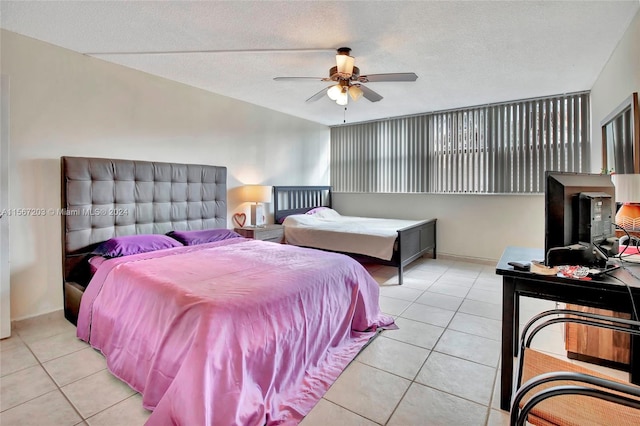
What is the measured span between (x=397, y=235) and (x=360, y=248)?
550 millimetres

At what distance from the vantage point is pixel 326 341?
2191 mm

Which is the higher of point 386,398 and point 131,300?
point 131,300

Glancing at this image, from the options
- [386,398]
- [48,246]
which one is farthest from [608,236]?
[48,246]

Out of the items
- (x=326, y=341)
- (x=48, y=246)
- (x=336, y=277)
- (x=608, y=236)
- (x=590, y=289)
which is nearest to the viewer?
(x=590, y=289)

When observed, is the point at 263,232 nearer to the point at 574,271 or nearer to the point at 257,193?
the point at 257,193

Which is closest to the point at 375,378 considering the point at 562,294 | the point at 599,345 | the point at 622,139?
the point at 562,294

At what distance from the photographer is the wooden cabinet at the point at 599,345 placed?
80.5 inches

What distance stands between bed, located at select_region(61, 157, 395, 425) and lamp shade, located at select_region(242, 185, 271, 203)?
1.18 m

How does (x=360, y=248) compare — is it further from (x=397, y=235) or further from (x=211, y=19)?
(x=211, y=19)

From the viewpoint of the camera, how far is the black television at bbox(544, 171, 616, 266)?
1.59 meters

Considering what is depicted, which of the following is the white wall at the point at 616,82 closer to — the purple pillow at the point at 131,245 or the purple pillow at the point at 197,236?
the purple pillow at the point at 197,236

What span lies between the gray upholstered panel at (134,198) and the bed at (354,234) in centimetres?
122

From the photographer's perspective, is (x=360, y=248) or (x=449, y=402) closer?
(x=449, y=402)

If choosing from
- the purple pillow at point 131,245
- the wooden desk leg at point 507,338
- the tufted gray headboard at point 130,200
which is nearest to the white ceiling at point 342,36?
the tufted gray headboard at point 130,200
